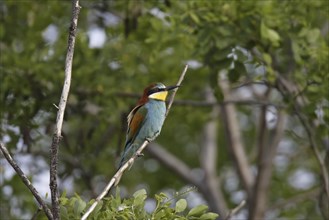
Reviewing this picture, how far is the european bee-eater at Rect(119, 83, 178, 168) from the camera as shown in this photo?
5605 mm

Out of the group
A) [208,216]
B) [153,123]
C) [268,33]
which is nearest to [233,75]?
[268,33]

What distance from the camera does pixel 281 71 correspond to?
646cm

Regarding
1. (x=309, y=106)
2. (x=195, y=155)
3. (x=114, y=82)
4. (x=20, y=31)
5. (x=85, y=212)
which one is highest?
(x=195, y=155)

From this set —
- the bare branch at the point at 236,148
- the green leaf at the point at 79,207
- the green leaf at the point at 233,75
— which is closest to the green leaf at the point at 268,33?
the green leaf at the point at 233,75

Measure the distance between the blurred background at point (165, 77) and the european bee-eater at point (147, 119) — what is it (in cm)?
47

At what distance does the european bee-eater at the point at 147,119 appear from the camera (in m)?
5.61

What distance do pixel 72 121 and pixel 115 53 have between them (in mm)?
971

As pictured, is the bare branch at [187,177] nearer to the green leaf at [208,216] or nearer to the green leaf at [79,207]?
the green leaf at [208,216]

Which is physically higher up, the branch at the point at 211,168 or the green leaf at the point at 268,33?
the branch at the point at 211,168

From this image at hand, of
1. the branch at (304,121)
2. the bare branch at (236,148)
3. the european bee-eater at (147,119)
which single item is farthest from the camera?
the bare branch at (236,148)

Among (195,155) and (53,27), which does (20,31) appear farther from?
(195,155)

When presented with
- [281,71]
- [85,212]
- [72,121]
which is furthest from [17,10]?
[85,212]

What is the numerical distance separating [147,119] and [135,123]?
90 mm

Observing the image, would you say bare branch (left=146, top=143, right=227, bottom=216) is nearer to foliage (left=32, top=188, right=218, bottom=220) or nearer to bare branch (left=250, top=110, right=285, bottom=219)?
bare branch (left=250, top=110, right=285, bottom=219)
